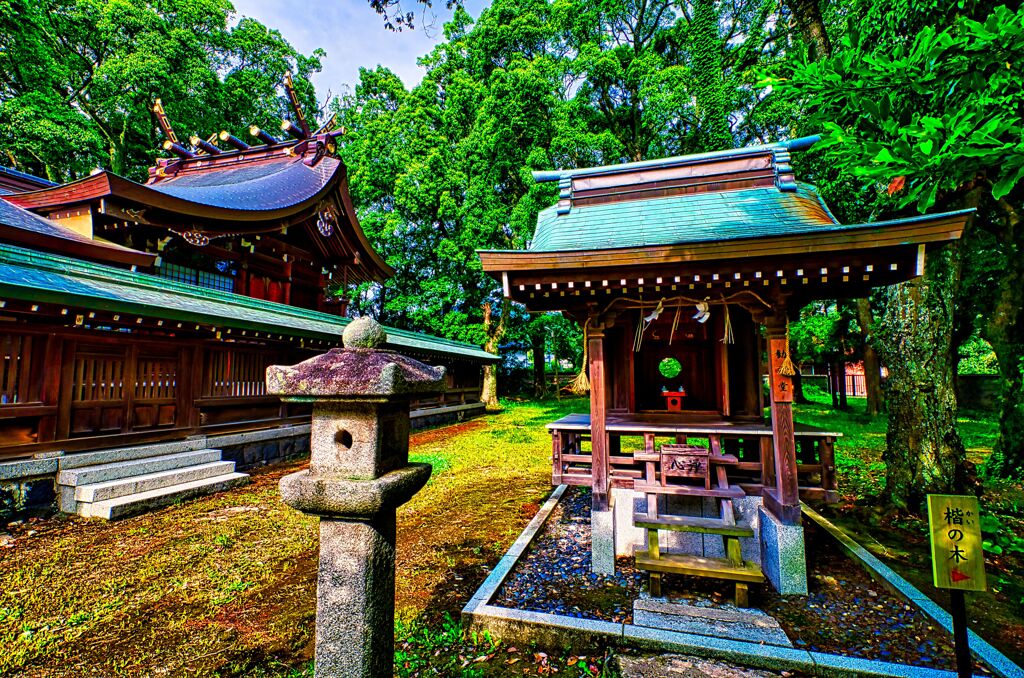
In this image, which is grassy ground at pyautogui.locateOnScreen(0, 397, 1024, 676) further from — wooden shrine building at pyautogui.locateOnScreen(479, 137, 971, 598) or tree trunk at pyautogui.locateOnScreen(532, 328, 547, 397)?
tree trunk at pyautogui.locateOnScreen(532, 328, 547, 397)

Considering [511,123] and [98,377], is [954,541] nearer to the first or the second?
[98,377]

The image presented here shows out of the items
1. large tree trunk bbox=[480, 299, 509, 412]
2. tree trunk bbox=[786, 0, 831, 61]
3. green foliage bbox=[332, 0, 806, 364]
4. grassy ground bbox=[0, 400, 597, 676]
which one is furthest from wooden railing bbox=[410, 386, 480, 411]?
tree trunk bbox=[786, 0, 831, 61]

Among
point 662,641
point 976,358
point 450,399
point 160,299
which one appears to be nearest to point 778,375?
point 662,641

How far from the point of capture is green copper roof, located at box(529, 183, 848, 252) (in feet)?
17.3

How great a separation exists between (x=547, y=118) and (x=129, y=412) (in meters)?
19.0

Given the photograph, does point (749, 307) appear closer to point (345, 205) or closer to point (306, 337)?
point (306, 337)

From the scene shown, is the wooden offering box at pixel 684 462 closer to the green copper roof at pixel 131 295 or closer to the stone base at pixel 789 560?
the stone base at pixel 789 560

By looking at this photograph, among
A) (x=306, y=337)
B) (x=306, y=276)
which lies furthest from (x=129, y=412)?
(x=306, y=276)

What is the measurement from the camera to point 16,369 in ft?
20.7

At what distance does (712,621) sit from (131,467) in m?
9.11

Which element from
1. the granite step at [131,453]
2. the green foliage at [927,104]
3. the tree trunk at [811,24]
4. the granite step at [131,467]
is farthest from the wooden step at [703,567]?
the tree trunk at [811,24]

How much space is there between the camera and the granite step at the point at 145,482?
636 cm

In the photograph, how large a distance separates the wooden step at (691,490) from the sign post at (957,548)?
93.4 inches

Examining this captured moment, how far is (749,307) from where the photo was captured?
4.79 meters
